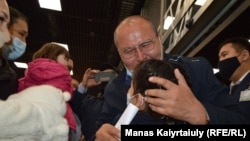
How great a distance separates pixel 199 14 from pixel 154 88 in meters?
2.03

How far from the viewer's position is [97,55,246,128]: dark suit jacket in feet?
2.73

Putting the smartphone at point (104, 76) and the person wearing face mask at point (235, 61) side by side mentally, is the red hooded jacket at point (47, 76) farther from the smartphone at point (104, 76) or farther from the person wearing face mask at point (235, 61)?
the person wearing face mask at point (235, 61)

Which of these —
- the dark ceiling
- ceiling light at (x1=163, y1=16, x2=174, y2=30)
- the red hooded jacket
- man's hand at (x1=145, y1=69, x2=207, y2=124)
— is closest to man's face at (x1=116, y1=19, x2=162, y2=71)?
the red hooded jacket

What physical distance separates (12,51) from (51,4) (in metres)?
3.59

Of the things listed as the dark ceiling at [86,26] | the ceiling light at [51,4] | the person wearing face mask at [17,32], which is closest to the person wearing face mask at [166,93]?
the person wearing face mask at [17,32]

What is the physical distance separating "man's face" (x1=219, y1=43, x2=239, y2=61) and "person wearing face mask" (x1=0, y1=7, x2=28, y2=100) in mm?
2022

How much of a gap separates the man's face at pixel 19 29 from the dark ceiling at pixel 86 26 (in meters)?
2.26

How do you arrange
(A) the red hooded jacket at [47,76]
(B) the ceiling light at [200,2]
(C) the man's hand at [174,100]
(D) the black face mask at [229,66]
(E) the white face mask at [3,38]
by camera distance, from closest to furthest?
1. (C) the man's hand at [174,100]
2. (E) the white face mask at [3,38]
3. (A) the red hooded jacket at [47,76]
4. (B) the ceiling light at [200,2]
5. (D) the black face mask at [229,66]

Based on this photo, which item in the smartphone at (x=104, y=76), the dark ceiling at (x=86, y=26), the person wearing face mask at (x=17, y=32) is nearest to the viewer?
the person wearing face mask at (x=17, y=32)

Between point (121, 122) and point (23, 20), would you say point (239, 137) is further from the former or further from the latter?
point (23, 20)

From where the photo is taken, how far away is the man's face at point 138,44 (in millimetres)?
1168

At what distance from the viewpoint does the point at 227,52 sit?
280 cm

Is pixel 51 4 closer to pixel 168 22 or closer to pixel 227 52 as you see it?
pixel 168 22

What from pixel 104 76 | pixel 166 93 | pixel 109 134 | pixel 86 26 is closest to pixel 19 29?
pixel 104 76
